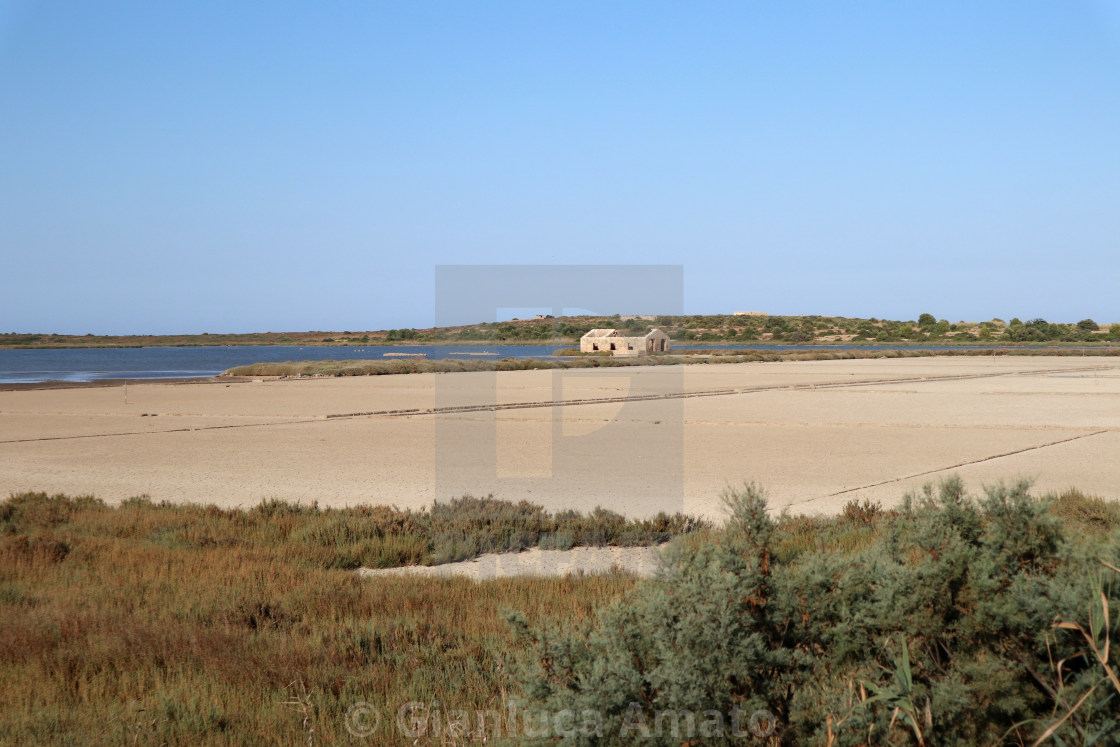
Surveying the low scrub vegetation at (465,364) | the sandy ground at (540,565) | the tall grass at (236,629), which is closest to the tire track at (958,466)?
the sandy ground at (540,565)

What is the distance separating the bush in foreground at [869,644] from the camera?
2816mm

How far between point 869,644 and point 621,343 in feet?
239

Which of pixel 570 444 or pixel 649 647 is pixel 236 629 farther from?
pixel 570 444

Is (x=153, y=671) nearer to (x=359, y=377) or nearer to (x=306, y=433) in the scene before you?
(x=306, y=433)

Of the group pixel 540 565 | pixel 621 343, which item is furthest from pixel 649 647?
pixel 621 343

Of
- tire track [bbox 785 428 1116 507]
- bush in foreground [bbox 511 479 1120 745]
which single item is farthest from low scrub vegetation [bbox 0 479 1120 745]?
tire track [bbox 785 428 1116 507]

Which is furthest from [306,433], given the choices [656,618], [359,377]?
[359,377]

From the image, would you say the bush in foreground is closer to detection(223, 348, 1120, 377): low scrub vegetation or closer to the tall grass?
the tall grass

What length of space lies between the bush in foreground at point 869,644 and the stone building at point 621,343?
62.3 m

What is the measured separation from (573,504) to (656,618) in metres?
7.41

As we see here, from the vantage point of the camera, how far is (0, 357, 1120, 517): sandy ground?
1168cm

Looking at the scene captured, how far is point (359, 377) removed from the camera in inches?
1870

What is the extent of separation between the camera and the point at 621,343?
75.8m

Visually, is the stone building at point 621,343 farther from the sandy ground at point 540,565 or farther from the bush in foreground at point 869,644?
the bush in foreground at point 869,644
